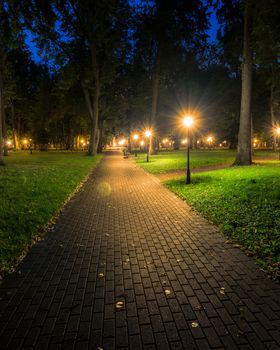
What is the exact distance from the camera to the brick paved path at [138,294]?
3.01 meters

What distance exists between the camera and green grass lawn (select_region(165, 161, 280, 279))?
5415mm

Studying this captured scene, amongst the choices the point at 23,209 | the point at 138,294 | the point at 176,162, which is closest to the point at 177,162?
the point at 176,162

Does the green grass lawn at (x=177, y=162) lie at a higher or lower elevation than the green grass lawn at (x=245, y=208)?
higher

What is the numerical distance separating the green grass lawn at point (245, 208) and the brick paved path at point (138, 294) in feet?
1.50

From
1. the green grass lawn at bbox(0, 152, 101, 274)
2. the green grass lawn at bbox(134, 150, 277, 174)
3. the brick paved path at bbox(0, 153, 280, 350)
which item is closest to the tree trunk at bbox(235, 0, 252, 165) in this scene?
the green grass lawn at bbox(134, 150, 277, 174)

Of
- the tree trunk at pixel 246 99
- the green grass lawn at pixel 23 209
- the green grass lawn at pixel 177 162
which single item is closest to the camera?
the green grass lawn at pixel 23 209

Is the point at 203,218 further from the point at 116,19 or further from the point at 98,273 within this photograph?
the point at 116,19

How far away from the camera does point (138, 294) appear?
3.87 metres

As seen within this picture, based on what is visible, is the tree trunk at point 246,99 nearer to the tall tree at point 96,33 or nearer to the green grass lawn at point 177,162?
the green grass lawn at point 177,162

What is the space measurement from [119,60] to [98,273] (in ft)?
112

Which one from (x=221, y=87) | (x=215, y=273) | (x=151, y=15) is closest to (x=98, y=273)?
(x=215, y=273)

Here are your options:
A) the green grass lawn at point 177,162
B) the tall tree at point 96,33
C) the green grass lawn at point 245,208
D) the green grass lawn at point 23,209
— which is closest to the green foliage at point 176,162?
the green grass lawn at point 177,162

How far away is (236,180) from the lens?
38.8 ft

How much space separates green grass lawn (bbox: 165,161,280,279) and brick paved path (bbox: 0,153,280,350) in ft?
1.50
